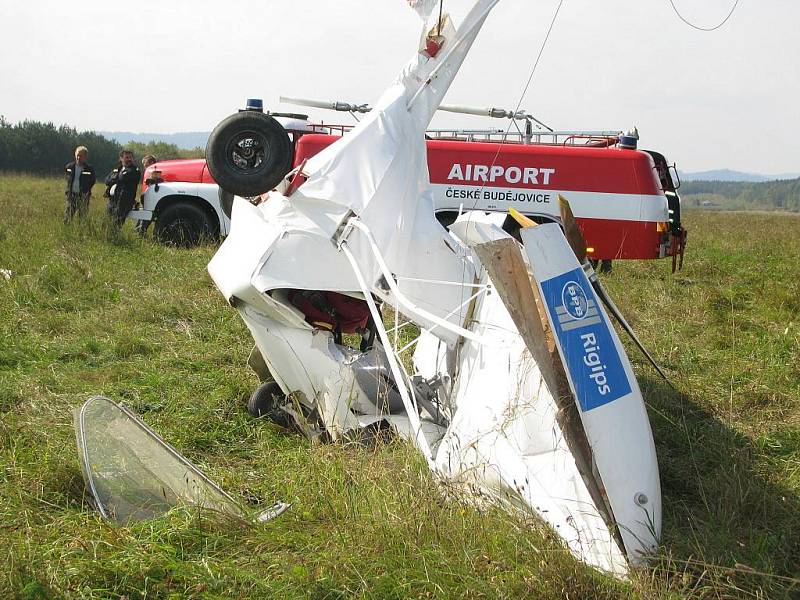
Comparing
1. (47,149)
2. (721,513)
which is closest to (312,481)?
(721,513)

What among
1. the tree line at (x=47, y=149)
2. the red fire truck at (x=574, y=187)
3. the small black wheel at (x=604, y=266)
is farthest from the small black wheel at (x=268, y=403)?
the tree line at (x=47, y=149)

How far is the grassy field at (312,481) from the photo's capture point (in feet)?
9.78

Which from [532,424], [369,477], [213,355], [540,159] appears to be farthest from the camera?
[540,159]

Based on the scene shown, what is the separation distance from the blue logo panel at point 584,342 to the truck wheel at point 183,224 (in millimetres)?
10544

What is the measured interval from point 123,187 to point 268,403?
9.30 meters

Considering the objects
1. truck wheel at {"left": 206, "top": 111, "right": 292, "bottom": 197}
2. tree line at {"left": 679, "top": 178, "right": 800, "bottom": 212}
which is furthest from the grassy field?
tree line at {"left": 679, "top": 178, "right": 800, "bottom": 212}

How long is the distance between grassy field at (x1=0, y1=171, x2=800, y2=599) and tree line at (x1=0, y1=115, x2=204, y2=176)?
38.8 metres

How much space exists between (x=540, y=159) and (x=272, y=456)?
8.26 metres

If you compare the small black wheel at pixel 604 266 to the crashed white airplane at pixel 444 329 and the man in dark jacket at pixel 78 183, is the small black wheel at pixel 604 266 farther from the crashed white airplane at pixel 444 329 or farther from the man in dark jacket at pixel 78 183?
the man in dark jacket at pixel 78 183

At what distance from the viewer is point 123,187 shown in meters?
13.4

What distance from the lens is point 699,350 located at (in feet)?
23.9

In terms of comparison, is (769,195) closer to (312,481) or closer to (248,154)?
Answer: (248,154)

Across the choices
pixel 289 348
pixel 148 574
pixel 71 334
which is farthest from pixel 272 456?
pixel 71 334

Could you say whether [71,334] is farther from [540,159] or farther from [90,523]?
[540,159]
